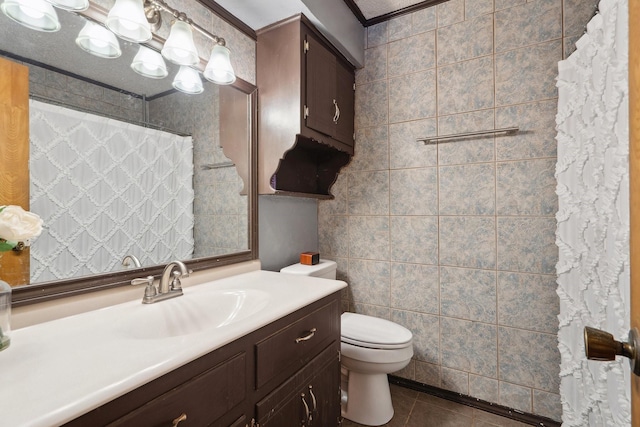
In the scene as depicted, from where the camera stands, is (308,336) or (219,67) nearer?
(308,336)

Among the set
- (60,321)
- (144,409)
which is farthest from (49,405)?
(60,321)

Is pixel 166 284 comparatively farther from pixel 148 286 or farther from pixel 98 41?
pixel 98 41

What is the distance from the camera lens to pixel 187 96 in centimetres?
139

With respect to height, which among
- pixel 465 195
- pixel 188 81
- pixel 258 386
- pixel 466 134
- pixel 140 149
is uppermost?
pixel 188 81

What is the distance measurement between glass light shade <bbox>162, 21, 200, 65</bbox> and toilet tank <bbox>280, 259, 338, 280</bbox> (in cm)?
119

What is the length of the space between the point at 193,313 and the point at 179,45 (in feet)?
3.49

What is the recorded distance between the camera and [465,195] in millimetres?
1816

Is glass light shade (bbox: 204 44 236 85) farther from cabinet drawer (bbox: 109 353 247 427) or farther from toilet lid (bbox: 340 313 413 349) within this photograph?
toilet lid (bbox: 340 313 413 349)

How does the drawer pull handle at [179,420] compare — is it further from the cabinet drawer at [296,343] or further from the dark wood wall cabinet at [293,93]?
the dark wood wall cabinet at [293,93]

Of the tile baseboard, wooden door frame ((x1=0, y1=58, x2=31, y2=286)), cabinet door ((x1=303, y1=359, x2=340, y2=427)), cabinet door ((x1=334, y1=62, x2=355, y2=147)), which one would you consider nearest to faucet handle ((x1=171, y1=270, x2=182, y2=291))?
wooden door frame ((x1=0, y1=58, x2=31, y2=286))

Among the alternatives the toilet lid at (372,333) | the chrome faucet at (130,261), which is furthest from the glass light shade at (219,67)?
the toilet lid at (372,333)

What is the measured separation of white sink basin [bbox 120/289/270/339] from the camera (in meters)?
0.99

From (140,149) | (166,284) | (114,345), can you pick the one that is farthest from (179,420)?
(140,149)

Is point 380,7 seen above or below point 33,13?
above
